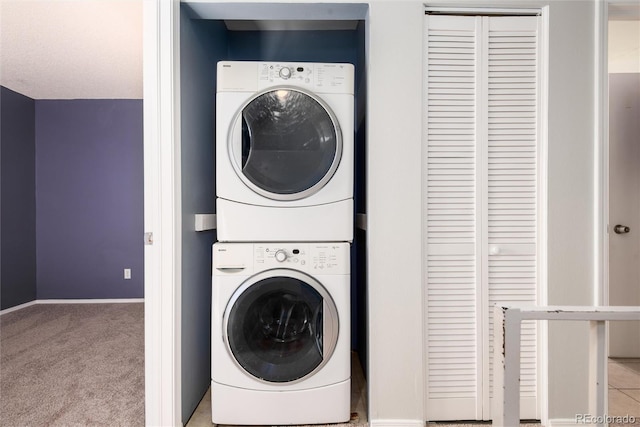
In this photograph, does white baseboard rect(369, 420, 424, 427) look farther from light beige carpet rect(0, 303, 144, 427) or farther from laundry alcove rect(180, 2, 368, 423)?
light beige carpet rect(0, 303, 144, 427)

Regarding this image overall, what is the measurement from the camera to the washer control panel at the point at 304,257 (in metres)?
Answer: 1.69

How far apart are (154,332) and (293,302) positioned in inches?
24.1

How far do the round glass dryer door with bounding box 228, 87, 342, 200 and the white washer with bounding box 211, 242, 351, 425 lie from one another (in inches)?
11.6

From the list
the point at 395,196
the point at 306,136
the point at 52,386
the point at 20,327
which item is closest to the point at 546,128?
the point at 395,196

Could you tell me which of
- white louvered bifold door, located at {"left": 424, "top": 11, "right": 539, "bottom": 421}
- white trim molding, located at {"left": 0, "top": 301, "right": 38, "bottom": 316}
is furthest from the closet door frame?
white trim molding, located at {"left": 0, "top": 301, "right": 38, "bottom": 316}

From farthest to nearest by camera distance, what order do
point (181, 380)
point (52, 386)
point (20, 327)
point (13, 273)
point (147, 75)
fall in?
point (13, 273) < point (20, 327) < point (52, 386) < point (181, 380) < point (147, 75)

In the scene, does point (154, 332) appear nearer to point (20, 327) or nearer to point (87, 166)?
point (20, 327)

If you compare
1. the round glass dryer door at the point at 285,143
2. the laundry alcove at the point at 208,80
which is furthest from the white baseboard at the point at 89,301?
the round glass dryer door at the point at 285,143

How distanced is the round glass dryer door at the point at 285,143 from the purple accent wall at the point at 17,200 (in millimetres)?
3510

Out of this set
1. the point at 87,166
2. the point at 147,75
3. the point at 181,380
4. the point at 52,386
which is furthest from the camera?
the point at 87,166

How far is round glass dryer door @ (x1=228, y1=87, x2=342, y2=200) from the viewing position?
5.59 feet

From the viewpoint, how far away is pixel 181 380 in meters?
1.67

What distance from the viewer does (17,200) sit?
12.8ft

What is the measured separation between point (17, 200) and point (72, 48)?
6.37ft
